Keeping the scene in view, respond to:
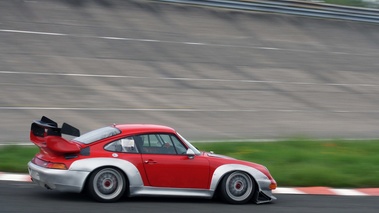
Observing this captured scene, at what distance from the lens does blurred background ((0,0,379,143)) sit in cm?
1703

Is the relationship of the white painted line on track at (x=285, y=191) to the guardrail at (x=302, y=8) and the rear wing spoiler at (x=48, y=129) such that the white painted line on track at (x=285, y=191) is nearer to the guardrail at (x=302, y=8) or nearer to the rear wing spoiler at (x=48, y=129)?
the rear wing spoiler at (x=48, y=129)

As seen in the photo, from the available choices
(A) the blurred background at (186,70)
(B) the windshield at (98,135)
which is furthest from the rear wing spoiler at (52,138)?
(A) the blurred background at (186,70)

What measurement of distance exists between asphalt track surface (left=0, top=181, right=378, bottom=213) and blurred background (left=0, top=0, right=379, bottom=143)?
205 inches

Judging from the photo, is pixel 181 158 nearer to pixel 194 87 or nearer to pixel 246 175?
pixel 246 175

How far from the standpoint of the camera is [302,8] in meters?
31.4

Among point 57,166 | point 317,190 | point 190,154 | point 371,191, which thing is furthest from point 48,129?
point 371,191

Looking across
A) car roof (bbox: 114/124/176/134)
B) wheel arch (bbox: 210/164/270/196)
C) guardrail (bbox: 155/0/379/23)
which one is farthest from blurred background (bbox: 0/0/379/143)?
wheel arch (bbox: 210/164/270/196)

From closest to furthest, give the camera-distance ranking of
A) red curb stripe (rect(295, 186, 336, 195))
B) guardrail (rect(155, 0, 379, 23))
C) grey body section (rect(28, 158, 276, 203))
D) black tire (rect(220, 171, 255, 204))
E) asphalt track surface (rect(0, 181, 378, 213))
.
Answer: asphalt track surface (rect(0, 181, 378, 213)) < grey body section (rect(28, 158, 276, 203)) < black tire (rect(220, 171, 255, 204)) < red curb stripe (rect(295, 186, 336, 195)) < guardrail (rect(155, 0, 379, 23))

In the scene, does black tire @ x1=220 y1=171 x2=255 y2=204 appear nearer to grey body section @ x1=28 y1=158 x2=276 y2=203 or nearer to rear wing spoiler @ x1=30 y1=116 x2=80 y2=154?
grey body section @ x1=28 y1=158 x2=276 y2=203

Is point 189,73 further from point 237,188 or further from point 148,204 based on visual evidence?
point 148,204

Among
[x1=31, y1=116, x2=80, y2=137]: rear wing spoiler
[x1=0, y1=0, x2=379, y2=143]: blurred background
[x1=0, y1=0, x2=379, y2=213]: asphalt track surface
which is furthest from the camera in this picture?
[x1=0, y1=0, x2=379, y2=143]: blurred background

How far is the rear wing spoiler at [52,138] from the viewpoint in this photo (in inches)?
303

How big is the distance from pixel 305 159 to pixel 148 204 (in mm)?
4769

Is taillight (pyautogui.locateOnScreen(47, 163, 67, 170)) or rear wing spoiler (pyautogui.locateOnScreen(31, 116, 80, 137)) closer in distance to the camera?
taillight (pyautogui.locateOnScreen(47, 163, 67, 170))
